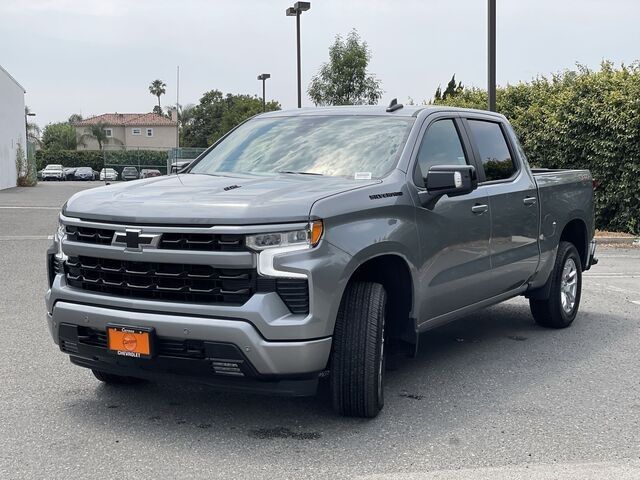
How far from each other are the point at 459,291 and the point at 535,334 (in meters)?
1.96

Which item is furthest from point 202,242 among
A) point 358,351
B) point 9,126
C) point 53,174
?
point 53,174

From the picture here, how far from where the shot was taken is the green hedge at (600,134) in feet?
48.8

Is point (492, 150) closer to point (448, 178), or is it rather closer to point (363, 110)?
point (363, 110)

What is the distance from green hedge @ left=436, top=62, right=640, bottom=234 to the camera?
→ 14.9 metres

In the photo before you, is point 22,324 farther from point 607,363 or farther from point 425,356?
point 607,363

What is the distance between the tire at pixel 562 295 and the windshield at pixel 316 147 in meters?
2.45

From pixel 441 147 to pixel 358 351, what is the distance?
192cm

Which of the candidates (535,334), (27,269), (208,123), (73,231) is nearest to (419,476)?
(73,231)

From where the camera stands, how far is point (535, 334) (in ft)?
23.7

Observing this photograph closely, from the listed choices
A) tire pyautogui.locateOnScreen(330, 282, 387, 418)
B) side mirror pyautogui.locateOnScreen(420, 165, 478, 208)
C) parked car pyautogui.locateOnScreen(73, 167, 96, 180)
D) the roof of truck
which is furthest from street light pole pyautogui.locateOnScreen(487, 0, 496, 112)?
parked car pyautogui.locateOnScreen(73, 167, 96, 180)

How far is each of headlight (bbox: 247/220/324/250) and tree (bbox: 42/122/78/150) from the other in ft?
321

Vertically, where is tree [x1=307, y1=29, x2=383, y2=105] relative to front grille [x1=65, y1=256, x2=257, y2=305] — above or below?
above

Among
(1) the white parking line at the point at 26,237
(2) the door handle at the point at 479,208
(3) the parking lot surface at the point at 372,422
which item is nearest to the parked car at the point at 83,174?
(1) the white parking line at the point at 26,237

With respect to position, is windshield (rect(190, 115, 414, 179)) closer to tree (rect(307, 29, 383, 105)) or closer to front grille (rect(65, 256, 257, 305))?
front grille (rect(65, 256, 257, 305))
